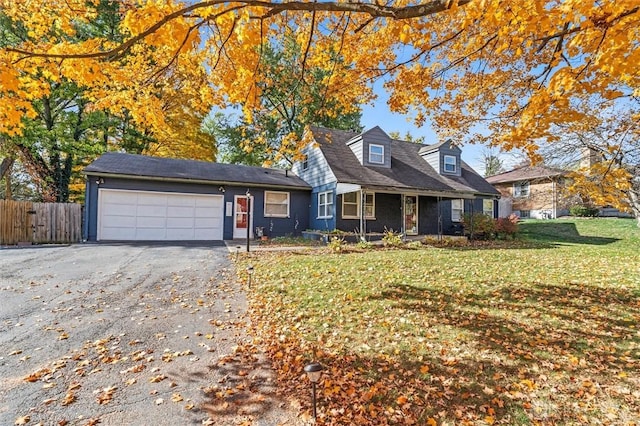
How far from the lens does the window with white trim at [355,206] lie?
15.8m

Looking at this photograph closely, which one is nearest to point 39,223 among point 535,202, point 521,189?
point 535,202

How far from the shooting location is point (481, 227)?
15922 millimetres

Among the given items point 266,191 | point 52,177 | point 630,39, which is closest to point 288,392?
point 630,39

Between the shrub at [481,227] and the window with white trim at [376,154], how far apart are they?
5.49 m

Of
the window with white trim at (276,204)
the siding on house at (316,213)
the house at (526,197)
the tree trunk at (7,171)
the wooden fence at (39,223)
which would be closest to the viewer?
the wooden fence at (39,223)

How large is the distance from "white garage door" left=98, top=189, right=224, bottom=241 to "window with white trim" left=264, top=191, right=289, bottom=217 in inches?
88.7

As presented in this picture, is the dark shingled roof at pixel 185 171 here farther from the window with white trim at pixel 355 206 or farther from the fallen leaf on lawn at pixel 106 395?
the fallen leaf on lawn at pixel 106 395

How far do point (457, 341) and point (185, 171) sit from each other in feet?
47.9

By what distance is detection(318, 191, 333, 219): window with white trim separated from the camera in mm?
15564

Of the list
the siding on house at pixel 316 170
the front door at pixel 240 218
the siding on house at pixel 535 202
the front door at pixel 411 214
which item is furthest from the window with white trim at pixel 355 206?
the siding on house at pixel 535 202

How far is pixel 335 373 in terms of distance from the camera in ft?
10.8

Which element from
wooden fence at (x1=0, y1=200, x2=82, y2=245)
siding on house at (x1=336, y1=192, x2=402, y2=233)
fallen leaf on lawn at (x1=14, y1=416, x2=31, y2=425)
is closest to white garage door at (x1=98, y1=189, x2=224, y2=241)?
wooden fence at (x1=0, y1=200, x2=82, y2=245)

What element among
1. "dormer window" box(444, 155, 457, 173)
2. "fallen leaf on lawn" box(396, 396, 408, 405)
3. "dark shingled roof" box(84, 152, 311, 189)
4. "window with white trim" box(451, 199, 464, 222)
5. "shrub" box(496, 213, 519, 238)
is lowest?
"fallen leaf on lawn" box(396, 396, 408, 405)

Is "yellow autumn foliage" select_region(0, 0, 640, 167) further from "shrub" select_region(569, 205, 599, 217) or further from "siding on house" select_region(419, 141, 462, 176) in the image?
"shrub" select_region(569, 205, 599, 217)
